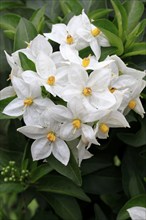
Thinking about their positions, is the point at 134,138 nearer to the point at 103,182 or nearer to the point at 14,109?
the point at 103,182

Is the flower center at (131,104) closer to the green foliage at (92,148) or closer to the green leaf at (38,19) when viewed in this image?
the green foliage at (92,148)

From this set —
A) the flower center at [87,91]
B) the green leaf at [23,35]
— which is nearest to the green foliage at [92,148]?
the green leaf at [23,35]

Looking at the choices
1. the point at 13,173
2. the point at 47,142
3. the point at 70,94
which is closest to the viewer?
the point at 70,94

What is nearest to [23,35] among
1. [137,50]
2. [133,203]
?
[137,50]

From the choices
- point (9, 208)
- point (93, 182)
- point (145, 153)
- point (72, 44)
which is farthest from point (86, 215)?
point (72, 44)

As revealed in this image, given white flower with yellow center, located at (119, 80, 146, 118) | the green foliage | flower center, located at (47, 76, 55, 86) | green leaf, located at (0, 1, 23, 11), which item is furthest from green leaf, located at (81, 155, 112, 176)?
green leaf, located at (0, 1, 23, 11)
